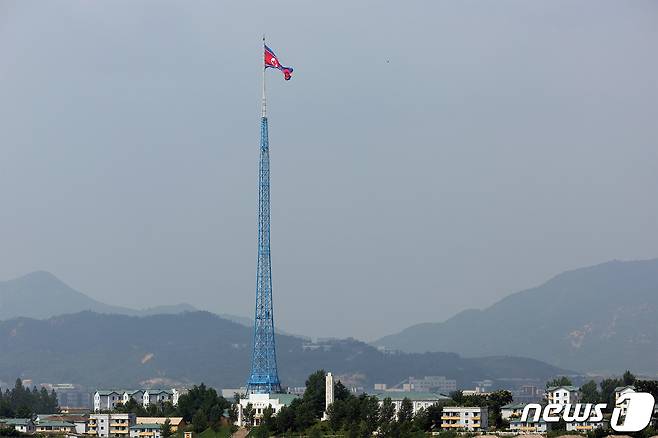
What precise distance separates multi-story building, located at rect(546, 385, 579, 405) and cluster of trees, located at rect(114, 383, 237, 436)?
22.7 m

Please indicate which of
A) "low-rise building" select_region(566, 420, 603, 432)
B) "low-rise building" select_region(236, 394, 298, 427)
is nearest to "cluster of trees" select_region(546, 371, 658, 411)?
"low-rise building" select_region(566, 420, 603, 432)

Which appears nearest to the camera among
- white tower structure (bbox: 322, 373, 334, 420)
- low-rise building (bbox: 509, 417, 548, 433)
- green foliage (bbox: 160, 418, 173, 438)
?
low-rise building (bbox: 509, 417, 548, 433)

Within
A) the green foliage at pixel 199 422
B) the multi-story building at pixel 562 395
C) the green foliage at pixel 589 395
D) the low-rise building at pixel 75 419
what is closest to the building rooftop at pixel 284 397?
the green foliage at pixel 199 422

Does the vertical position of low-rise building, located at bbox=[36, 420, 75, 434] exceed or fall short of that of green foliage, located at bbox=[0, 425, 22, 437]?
it exceeds it

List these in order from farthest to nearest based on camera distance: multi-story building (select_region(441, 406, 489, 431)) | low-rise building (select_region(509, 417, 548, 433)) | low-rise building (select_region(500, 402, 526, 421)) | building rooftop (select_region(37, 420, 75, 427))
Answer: building rooftop (select_region(37, 420, 75, 427)) → low-rise building (select_region(500, 402, 526, 421)) → multi-story building (select_region(441, 406, 489, 431)) → low-rise building (select_region(509, 417, 548, 433))

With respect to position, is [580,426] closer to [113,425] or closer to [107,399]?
[113,425]

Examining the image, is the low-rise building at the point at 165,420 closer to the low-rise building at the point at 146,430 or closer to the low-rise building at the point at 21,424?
the low-rise building at the point at 146,430

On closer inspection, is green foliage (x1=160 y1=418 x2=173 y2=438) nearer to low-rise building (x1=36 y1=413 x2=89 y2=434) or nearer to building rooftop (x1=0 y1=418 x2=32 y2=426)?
low-rise building (x1=36 y1=413 x2=89 y2=434)

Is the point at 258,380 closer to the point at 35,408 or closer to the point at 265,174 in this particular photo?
the point at 265,174

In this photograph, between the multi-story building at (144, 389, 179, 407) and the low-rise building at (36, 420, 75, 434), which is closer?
the low-rise building at (36, 420, 75, 434)

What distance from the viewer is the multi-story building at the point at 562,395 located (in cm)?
9806

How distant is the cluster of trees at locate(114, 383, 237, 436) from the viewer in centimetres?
9325

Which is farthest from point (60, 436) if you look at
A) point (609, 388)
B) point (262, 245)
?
point (609, 388)

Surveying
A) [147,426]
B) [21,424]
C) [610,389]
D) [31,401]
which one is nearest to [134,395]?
[31,401]
